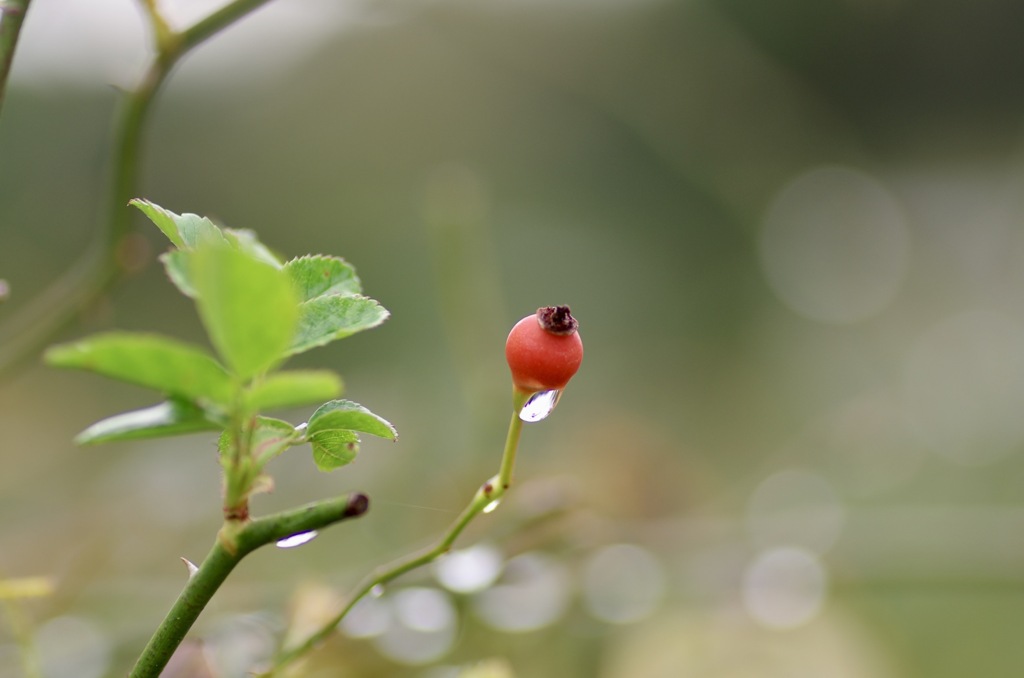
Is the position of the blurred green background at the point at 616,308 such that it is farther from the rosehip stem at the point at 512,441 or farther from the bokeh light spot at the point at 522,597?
the rosehip stem at the point at 512,441

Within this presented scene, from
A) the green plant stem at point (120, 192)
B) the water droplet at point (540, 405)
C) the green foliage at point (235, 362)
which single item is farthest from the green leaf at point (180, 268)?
the green plant stem at point (120, 192)

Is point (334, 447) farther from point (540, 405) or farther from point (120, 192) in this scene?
point (120, 192)

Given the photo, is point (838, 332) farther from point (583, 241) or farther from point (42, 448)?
point (42, 448)

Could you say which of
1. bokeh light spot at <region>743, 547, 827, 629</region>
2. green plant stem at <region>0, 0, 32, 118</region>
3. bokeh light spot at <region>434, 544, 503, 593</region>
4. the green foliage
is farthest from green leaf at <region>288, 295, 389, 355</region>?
bokeh light spot at <region>743, 547, 827, 629</region>

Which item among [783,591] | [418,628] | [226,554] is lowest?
[226,554]

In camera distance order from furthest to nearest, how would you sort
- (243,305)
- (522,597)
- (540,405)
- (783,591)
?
(783,591) → (522,597) → (540,405) → (243,305)

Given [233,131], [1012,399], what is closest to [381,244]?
[233,131]

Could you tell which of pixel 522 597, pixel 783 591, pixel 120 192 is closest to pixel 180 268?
pixel 120 192
